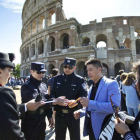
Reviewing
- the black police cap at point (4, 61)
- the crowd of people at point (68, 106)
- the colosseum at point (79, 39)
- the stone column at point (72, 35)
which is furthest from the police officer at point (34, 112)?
the stone column at point (72, 35)

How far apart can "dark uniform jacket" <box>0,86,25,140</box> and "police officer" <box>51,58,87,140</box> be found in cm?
169

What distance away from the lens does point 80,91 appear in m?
3.15

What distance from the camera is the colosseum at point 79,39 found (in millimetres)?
20500

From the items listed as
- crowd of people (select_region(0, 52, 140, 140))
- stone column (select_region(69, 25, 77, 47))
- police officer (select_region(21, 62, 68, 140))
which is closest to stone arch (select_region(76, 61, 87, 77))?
stone column (select_region(69, 25, 77, 47))

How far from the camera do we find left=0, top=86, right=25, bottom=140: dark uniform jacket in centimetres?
125

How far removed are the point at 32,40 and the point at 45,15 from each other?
6.27m

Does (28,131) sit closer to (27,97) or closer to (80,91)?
(27,97)

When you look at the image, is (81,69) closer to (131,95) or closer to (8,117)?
(131,95)

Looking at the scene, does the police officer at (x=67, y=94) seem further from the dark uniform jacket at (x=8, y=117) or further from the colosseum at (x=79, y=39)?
the colosseum at (x=79, y=39)

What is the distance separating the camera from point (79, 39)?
23156 mm

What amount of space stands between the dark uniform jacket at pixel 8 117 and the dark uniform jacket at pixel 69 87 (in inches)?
69.1

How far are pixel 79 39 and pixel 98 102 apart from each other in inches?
865

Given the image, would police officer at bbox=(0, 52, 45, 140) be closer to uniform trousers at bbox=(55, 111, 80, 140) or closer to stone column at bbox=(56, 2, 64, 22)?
uniform trousers at bbox=(55, 111, 80, 140)

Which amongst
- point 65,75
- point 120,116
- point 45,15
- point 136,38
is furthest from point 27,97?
point 136,38
